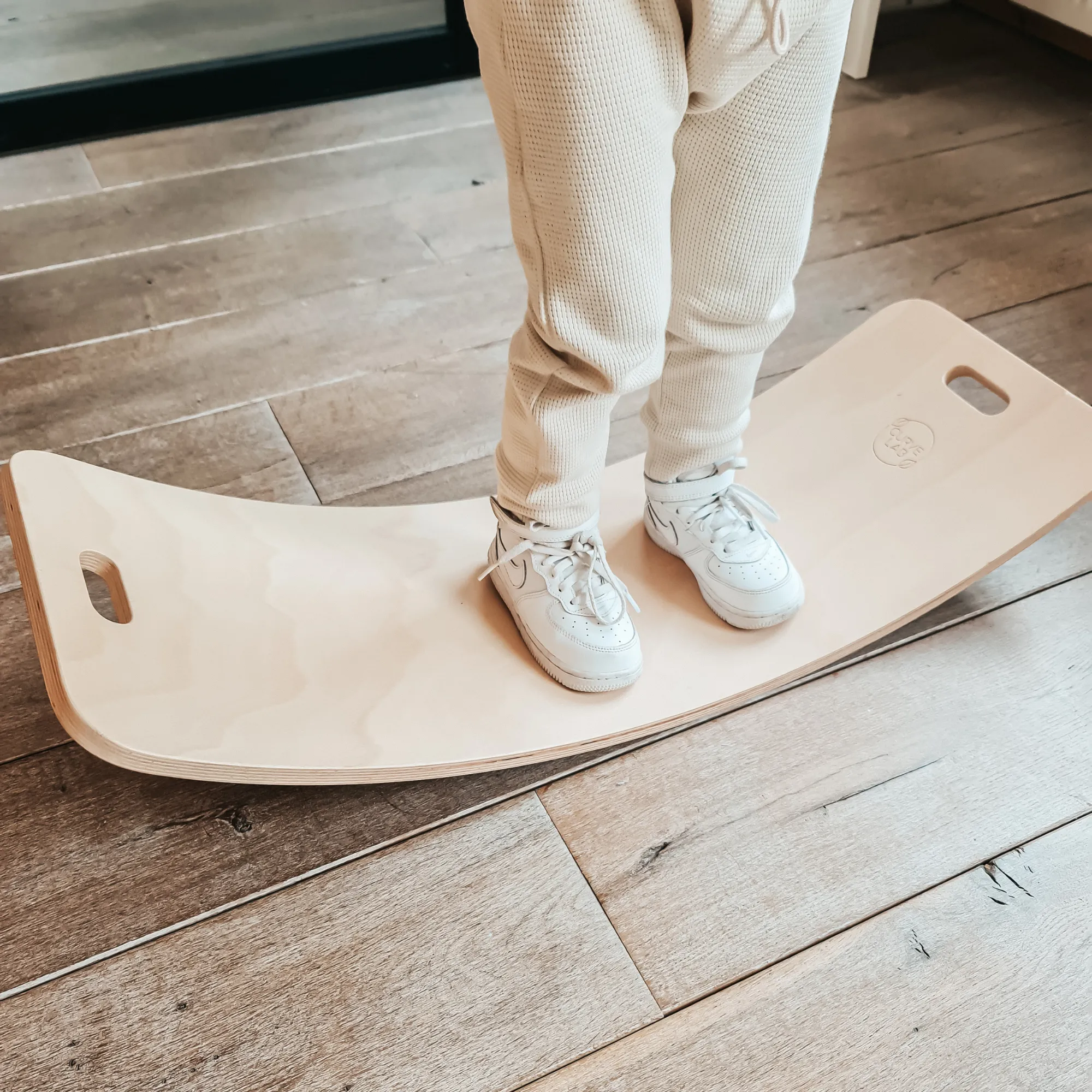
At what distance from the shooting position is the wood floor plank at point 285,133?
1564 millimetres

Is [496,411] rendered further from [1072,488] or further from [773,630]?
[1072,488]

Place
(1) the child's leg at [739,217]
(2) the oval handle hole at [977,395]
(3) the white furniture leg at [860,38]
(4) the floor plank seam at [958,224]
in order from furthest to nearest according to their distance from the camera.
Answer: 1. (3) the white furniture leg at [860,38]
2. (4) the floor plank seam at [958,224]
3. (2) the oval handle hole at [977,395]
4. (1) the child's leg at [739,217]

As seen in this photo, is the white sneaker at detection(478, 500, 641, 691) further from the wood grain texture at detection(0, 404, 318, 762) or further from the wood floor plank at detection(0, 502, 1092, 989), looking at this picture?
the wood grain texture at detection(0, 404, 318, 762)

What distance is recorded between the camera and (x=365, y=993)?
70cm

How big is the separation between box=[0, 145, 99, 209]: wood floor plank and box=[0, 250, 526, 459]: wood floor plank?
401 millimetres

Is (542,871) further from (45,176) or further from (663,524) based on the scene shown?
(45,176)

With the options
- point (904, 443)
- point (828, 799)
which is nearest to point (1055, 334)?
point (904, 443)

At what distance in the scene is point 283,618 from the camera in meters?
0.83

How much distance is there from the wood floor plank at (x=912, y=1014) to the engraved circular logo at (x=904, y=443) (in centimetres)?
40

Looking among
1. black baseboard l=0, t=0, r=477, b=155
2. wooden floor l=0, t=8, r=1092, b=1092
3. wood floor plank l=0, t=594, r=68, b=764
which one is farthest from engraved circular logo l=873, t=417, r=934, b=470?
black baseboard l=0, t=0, r=477, b=155

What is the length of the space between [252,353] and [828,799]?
33.4 inches

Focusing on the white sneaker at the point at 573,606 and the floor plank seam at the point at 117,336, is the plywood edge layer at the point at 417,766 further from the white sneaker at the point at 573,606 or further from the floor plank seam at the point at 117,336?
the floor plank seam at the point at 117,336

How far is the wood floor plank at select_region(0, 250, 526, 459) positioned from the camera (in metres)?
1.16

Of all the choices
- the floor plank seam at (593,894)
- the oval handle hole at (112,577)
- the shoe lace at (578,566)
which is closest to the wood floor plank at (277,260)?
the oval handle hole at (112,577)
